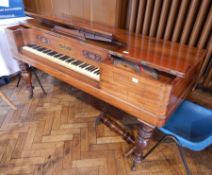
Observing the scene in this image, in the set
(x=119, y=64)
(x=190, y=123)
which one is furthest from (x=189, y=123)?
(x=119, y=64)

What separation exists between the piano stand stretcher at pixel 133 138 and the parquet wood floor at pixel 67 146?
0.21 feet

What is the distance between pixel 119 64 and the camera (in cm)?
105

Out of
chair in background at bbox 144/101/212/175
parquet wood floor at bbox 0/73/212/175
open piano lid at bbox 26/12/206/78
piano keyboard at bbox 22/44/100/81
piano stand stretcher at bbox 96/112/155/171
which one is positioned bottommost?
parquet wood floor at bbox 0/73/212/175

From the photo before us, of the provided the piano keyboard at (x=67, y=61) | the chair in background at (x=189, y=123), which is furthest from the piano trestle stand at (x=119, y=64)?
the chair in background at (x=189, y=123)

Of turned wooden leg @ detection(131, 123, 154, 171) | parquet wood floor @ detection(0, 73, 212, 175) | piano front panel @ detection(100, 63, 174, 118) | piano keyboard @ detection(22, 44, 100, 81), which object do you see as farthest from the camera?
parquet wood floor @ detection(0, 73, 212, 175)

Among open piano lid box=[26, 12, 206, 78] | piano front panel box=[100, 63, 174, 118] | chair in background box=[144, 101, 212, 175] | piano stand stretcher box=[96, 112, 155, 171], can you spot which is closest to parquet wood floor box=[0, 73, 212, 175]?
piano stand stretcher box=[96, 112, 155, 171]

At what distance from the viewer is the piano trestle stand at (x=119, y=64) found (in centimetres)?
95

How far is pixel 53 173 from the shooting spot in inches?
52.8

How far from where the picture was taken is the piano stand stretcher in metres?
1.13

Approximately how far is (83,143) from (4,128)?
0.76 metres

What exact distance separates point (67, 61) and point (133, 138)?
838mm

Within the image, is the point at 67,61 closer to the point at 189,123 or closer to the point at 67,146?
the point at 67,146

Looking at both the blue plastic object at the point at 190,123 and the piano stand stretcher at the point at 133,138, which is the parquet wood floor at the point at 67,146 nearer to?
the piano stand stretcher at the point at 133,138

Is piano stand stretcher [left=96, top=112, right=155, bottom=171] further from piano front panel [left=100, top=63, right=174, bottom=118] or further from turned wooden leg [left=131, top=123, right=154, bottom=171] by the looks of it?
piano front panel [left=100, top=63, right=174, bottom=118]
